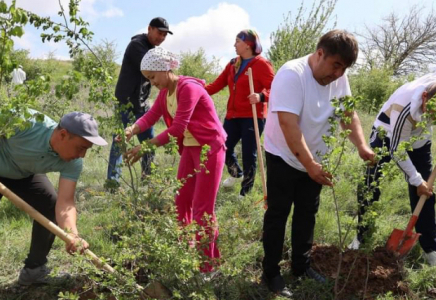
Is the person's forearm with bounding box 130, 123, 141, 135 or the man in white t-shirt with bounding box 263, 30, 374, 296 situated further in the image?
the person's forearm with bounding box 130, 123, 141, 135

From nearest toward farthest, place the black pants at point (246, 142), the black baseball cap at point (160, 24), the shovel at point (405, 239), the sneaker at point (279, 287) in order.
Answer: the sneaker at point (279, 287) → the shovel at point (405, 239) → the black baseball cap at point (160, 24) → the black pants at point (246, 142)

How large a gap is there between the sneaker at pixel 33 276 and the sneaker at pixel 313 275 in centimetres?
187

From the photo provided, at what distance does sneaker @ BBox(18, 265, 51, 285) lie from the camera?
3004 mm

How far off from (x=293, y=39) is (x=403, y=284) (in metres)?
4.80

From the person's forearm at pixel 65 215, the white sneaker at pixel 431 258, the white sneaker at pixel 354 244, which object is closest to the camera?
the person's forearm at pixel 65 215

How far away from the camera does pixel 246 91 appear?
14.9 feet

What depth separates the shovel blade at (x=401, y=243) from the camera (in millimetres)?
3254

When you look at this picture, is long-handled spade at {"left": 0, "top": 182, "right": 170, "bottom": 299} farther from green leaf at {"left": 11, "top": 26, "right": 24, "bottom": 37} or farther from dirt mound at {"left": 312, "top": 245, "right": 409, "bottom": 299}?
dirt mound at {"left": 312, "top": 245, "right": 409, "bottom": 299}

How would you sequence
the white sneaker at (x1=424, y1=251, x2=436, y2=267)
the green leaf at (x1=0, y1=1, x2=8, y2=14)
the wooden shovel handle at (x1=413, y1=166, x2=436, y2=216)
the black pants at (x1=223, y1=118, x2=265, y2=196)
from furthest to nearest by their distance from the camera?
the black pants at (x1=223, y1=118, x2=265, y2=196) < the white sneaker at (x1=424, y1=251, x2=436, y2=267) < the wooden shovel handle at (x1=413, y1=166, x2=436, y2=216) < the green leaf at (x1=0, y1=1, x2=8, y2=14)

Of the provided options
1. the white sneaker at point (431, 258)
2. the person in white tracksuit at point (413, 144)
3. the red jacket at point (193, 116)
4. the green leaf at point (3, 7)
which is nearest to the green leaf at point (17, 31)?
the green leaf at point (3, 7)

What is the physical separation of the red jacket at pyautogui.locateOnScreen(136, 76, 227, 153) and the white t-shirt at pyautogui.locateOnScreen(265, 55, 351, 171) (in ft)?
1.37

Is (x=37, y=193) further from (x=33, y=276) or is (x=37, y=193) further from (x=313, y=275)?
(x=313, y=275)

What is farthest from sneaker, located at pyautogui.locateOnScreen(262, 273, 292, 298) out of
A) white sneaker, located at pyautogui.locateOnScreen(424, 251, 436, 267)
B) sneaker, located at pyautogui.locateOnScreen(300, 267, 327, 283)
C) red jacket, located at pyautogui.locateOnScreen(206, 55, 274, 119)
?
red jacket, located at pyautogui.locateOnScreen(206, 55, 274, 119)

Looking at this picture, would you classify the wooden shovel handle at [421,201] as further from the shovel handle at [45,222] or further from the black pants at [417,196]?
the shovel handle at [45,222]
